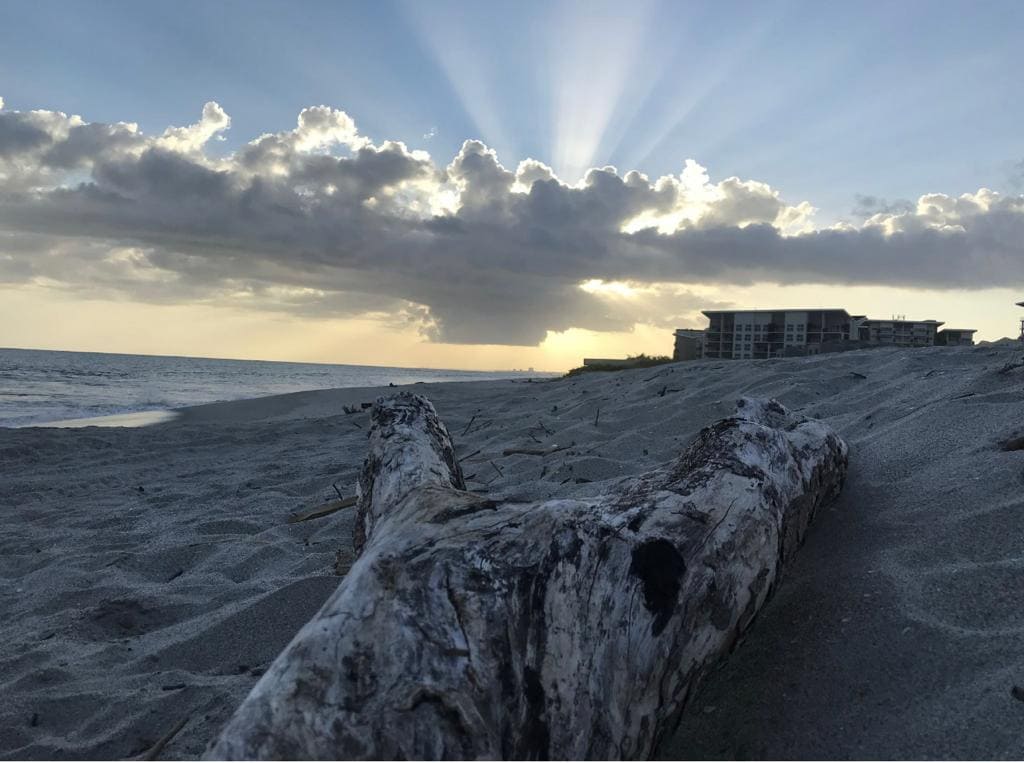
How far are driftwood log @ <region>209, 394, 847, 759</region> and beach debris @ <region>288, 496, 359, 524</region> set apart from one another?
2.75m

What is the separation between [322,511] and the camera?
4832mm

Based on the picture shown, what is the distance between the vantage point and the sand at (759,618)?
6.15ft

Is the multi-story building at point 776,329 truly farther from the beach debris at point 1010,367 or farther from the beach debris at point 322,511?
the beach debris at point 322,511

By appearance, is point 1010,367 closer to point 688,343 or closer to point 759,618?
point 759,618

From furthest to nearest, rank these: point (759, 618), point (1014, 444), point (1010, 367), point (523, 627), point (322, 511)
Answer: point (322, 511)
point (1010, 367)
point (1014, 444)
point (759, 618)
point (523, 627)

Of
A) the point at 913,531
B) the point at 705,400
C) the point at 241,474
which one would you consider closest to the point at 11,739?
the point at 913,531

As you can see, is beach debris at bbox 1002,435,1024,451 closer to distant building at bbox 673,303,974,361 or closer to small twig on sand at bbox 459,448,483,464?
small twig on sand at bbox 459,448,483,464

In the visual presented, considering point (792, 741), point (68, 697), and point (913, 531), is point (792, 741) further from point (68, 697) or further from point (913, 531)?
point (68, 697)

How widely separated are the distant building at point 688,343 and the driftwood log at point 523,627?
28.2m

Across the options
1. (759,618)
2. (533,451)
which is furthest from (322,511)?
(759,618)

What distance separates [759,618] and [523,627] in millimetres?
1085

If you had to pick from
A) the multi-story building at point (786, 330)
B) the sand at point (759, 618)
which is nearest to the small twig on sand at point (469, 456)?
the sand at point (759, 618)

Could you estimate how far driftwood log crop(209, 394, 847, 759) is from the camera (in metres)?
1.47

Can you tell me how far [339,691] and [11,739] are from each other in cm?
174
